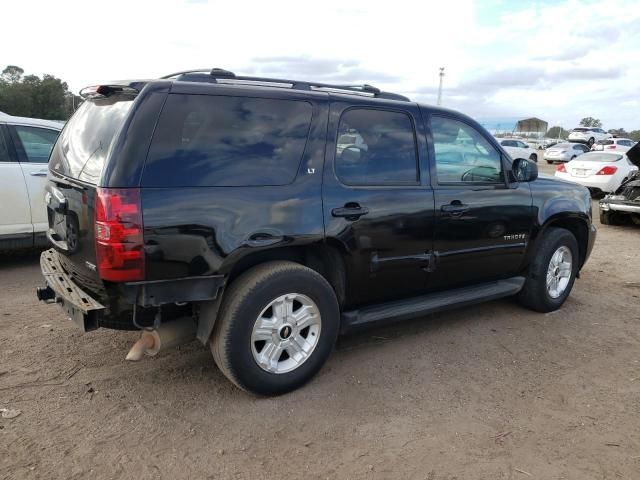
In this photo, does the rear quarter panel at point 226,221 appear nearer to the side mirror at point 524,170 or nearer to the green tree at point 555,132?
the side mirror at point 524,170

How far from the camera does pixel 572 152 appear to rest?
31.0 m

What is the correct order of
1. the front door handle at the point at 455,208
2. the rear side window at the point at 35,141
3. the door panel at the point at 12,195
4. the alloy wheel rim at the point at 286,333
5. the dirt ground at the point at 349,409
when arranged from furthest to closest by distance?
1. the rear side window at the point at 35,141
2. the door panel at the point at 12,195
3. the front door handle at the point at 455,208
4. the alloy wheel rim at the point at 286,333
5. the dirt ground at the point at 349,409

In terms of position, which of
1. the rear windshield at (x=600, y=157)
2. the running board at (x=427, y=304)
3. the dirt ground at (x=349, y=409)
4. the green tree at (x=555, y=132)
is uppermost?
the green tree at (x=555, y=132)

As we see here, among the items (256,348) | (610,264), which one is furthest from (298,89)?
(610,264)

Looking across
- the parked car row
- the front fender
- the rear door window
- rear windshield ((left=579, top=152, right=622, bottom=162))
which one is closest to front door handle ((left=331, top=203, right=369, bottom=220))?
the rear door window

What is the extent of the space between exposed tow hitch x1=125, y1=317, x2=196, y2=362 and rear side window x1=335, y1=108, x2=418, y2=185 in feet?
4.54

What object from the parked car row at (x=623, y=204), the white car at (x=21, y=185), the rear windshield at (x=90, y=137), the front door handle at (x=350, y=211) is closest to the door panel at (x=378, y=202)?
the front door handle at (x=350, y=211)

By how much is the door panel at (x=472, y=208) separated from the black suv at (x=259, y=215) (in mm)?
18

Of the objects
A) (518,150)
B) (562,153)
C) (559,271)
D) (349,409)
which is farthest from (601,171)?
(562,153)

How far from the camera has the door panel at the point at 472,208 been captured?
4.08 m

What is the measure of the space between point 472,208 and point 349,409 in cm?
193

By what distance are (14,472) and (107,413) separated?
0.60 metres

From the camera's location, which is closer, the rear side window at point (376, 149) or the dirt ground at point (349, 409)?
the dirt ground at point (349, 409)

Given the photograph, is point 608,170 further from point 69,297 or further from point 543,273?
point 69,297
